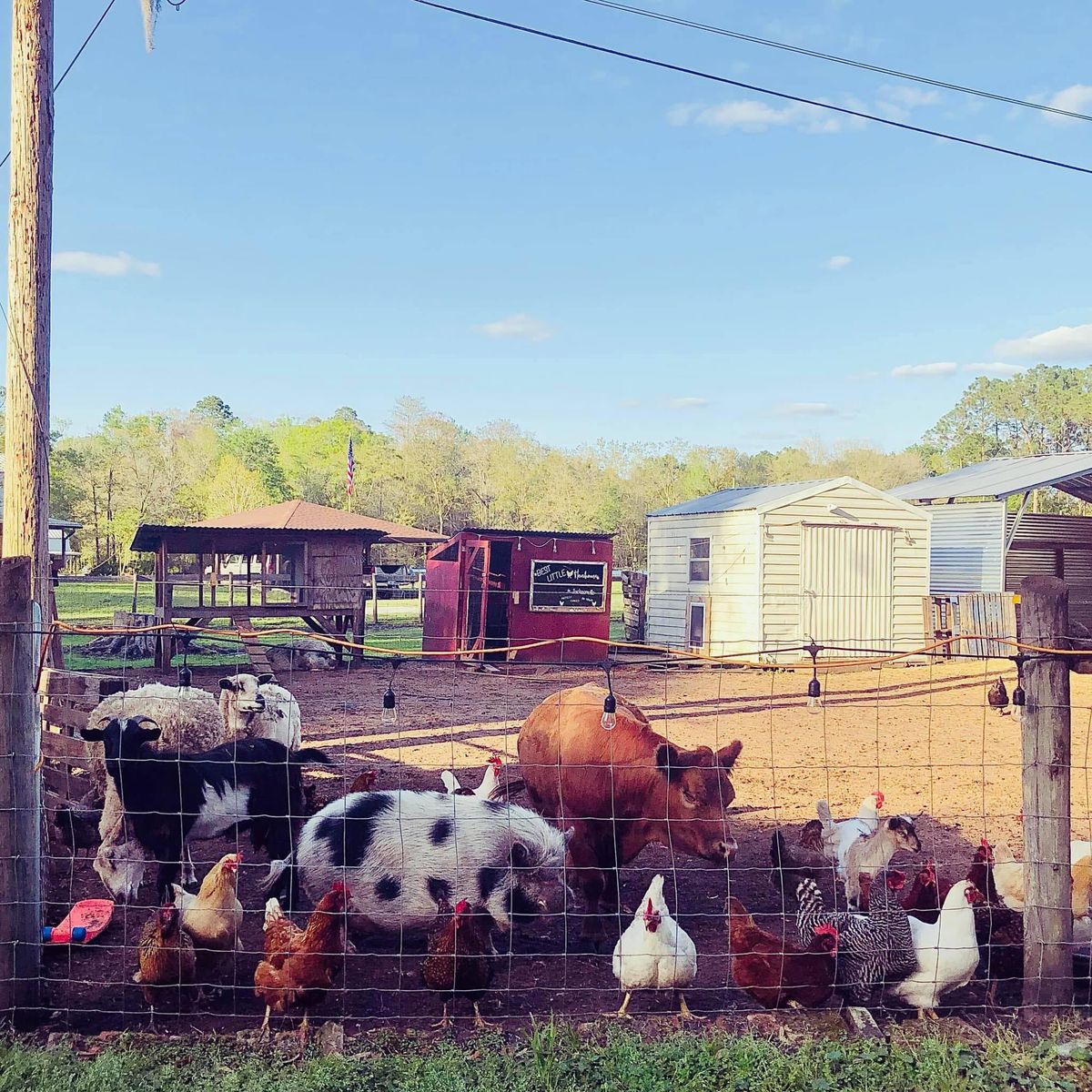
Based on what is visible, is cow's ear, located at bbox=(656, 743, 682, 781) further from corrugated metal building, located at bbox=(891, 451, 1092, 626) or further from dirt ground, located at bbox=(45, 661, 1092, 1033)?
corrugated metal building, located at bbox=(891, 451, 1092, 626)

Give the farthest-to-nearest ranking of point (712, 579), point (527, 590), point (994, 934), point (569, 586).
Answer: point (712, 579) → point (569, 586) → point (527, 590) → point (994, 934)

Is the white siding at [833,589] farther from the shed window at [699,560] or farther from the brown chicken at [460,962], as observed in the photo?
the brown chicken at [460,962]

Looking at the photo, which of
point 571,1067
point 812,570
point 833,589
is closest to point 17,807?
point 571,1067

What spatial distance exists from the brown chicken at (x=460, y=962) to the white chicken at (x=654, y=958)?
61 cm

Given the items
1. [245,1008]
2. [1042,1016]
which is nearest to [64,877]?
[245,1008]

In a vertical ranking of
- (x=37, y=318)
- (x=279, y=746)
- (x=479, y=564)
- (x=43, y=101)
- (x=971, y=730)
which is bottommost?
(x=971, y=730)

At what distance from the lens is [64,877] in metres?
5.89

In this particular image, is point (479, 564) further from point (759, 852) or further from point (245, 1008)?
point (245, 1008)

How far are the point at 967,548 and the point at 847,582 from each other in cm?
478

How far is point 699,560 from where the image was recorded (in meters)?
21.3

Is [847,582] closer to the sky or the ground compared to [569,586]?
closer to the sky

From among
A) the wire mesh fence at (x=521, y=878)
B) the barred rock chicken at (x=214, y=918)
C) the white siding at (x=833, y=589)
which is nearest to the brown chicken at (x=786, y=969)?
the wire mesh fence at (x=521, y=878)

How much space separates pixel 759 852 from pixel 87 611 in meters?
22.0

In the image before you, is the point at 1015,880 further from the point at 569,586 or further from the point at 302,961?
the point at 569,586
